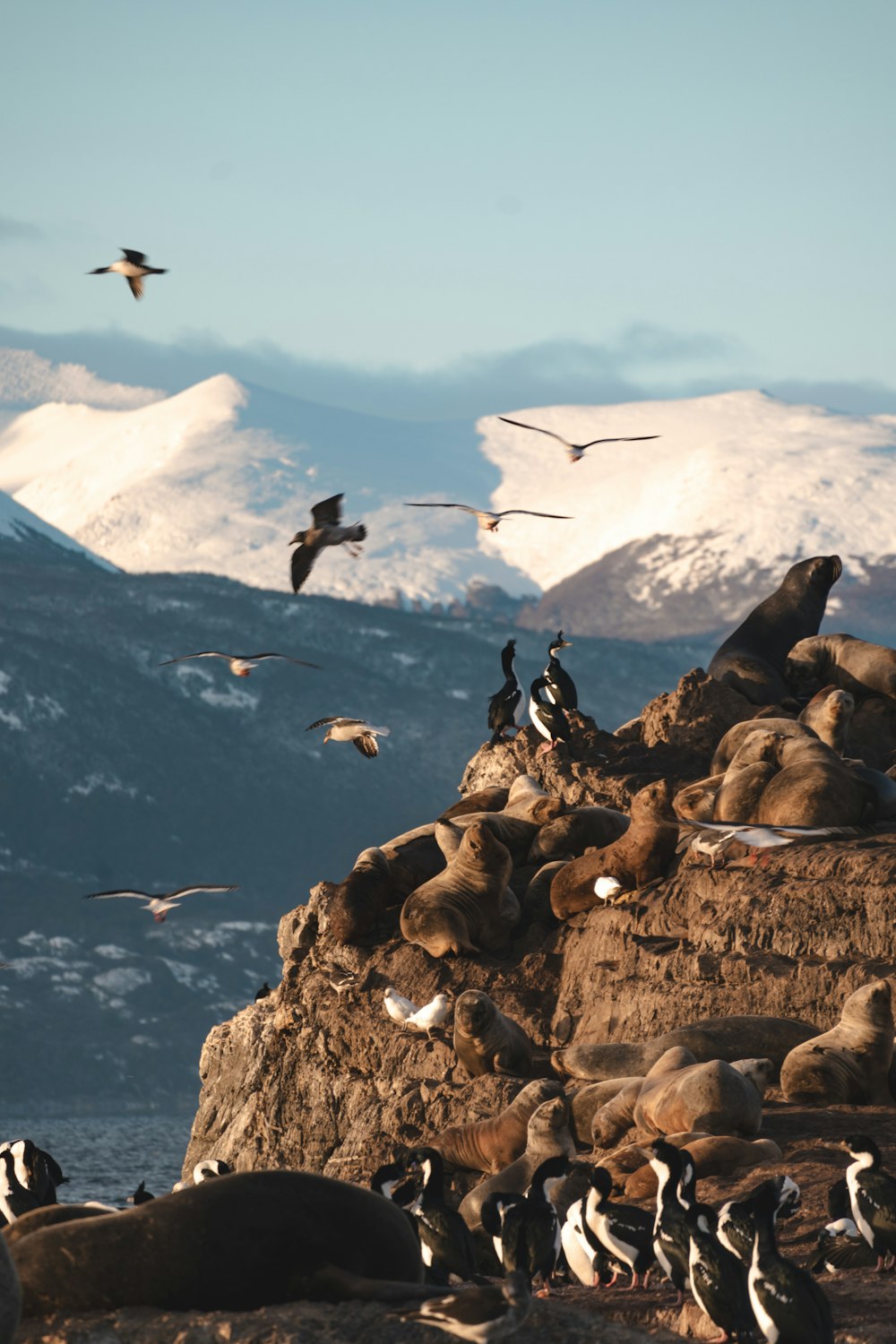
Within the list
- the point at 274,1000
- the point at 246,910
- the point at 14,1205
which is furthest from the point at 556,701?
the point at 246,910

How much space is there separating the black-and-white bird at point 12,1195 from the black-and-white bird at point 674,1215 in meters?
5.38

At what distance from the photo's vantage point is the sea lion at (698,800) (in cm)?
2262

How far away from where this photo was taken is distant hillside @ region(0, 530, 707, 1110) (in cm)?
14100

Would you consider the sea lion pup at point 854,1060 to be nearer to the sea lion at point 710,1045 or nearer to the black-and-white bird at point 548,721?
the sea lion at point 710,1045

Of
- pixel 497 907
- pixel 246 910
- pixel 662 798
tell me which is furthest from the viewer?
pixel 246 910

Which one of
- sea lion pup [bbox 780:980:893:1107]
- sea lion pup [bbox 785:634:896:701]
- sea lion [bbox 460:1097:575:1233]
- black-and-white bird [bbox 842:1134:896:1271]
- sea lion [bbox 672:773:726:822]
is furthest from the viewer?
sea lion pup [bbox 785:634:896:701]

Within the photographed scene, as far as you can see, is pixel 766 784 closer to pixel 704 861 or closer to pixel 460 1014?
pixel 704 861

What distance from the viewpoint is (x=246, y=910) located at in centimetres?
16512

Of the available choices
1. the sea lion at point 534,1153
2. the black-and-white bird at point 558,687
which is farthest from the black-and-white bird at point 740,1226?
the black-and-white bird at point 558,687

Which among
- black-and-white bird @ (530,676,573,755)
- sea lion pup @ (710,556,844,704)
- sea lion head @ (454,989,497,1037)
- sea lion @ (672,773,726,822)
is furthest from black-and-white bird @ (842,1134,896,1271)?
sea lion pup @ (710,556,844,704)

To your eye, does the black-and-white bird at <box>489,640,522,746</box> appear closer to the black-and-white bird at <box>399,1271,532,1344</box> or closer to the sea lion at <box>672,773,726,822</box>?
the sea lion at <box>672,773,726,822</box>

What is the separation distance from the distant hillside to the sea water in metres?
3.12

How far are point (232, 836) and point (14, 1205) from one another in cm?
16942

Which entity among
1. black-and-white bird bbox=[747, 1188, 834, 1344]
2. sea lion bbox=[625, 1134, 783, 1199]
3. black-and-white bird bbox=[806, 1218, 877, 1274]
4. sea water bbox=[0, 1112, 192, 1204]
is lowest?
sea water bbox=[0, 1112, 192, 1204]
